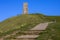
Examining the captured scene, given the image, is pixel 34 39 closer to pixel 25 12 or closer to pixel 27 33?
pixel 27 33

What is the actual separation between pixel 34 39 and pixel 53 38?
3.94 ft

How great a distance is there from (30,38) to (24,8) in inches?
910

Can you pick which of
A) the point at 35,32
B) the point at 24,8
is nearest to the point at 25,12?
the point at 24,8

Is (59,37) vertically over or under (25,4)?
under

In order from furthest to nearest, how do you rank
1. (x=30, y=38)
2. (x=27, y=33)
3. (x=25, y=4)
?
(x=25, y=4)
(x=27, y=33)
(x=30, y=38)

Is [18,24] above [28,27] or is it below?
above

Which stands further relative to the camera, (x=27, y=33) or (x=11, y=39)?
(x=27, y=33)

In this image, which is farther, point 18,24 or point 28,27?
point 18,24

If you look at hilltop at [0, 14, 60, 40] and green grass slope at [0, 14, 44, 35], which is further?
green grass slope at [0, 14, 44, 35]

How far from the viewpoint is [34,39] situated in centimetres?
1366

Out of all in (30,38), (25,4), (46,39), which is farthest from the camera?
(25,4)

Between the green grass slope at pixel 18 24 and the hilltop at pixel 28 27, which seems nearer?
the hilltop at pixel 28 27

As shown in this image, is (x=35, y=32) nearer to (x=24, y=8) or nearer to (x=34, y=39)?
(x=34, y=39)

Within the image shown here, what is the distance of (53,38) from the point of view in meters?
13.2
